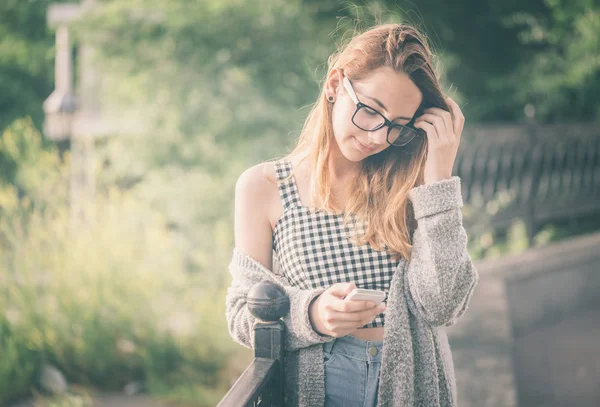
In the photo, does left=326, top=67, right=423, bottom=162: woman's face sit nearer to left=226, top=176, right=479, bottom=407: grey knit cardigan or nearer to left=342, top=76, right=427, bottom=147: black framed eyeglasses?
left=342, top=76, right=427, bottom=147: black framed eyeglasses

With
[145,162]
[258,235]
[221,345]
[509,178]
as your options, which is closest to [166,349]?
[221,345]

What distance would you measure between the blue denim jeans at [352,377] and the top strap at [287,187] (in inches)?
17.0

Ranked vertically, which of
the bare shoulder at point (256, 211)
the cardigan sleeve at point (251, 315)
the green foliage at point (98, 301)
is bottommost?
the green foliage at point (98, 301)

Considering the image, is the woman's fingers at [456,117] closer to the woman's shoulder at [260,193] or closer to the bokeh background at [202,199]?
the woman's shoulder at [260,193]

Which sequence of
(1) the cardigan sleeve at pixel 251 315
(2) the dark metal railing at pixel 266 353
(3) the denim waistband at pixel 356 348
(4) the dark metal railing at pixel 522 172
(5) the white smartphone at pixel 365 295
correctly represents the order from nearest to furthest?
(5) the white smartphone at pixel 365 295
(2) the dark metal railing at pixel 266 353
(1) the cardigan sleeve at pixel 251 315
(3) the denim waistband at pixel 356 348
(4) the dark metal railing at pixel 522 172

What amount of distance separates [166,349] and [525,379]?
2.66 m

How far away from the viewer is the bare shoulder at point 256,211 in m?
1.81

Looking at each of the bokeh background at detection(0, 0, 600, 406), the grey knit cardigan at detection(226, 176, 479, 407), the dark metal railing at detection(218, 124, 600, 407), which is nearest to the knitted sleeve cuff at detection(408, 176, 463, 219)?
the grey knit cardigan at detection(226, 176, 479, 407)

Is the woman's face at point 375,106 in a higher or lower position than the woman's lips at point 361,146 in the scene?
higher

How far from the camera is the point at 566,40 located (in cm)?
716

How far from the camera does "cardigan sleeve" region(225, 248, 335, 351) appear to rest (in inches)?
65.5

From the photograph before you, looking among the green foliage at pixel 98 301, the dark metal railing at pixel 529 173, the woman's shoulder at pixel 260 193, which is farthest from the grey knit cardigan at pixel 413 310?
the dark metal railing at pixel 529 173

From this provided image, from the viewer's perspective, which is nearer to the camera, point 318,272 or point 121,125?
point 318,272

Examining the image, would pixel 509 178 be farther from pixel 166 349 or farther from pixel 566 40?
pixel 166 349
